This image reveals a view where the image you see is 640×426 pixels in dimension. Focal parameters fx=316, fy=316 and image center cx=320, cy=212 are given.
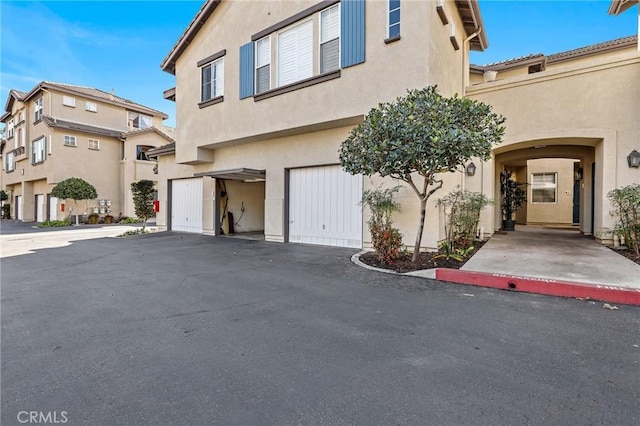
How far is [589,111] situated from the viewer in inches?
338

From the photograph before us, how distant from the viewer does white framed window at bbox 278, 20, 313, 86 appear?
965 centimetres

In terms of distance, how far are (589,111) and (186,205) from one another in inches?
597

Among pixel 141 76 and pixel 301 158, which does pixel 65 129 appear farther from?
pixel 301 158

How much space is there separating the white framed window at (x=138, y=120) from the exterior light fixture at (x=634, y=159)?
31278mm

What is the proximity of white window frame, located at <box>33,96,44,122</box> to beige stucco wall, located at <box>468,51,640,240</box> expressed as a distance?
30.3m

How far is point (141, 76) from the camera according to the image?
63.4 feet

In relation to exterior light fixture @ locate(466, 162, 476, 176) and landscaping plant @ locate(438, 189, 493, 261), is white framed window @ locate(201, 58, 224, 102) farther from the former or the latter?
exterior light fixture @ locate(466, 162, 476, 176)

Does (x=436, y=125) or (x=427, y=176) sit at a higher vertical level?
(x=436, y=125)

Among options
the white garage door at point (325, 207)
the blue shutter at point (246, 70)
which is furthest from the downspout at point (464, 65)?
the blue shutter at point (246, 70)

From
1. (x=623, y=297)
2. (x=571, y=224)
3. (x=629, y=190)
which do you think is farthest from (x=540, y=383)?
(x=571, y=224)

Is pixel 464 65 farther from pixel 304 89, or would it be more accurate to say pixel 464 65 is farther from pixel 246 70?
pixel 246 70

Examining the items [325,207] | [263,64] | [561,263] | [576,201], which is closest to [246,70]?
[263,64]

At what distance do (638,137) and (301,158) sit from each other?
9.11 metres

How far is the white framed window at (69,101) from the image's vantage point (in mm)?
23797
